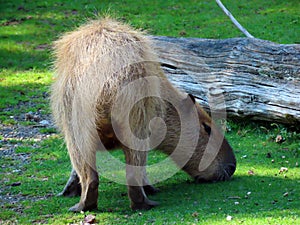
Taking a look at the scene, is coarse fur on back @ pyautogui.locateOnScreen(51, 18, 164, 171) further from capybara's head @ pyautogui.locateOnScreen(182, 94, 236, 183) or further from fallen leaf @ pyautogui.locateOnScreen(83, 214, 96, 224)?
capybara's head @ pyautogui.locateOnScreen(182, 94, 236, 183)

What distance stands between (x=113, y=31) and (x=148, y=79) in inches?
22.5

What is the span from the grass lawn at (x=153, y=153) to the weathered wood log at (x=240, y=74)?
36 centimetres

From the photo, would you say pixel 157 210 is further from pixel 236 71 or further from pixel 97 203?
→ pixel 236 71

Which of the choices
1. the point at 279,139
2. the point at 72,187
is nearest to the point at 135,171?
the point at 72,187

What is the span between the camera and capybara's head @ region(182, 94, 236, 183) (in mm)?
6293

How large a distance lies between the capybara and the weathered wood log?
2.13 m

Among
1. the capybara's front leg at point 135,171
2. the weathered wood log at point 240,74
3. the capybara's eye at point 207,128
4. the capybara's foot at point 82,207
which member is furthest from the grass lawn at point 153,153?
the capybara's eye at point 207,128

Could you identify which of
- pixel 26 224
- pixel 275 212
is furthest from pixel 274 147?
pixel 26 224

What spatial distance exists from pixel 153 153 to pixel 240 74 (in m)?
1.61

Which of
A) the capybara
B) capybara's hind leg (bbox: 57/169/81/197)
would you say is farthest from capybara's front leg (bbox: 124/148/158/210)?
capybara's hind leg (bbox: 57/169/81/197)

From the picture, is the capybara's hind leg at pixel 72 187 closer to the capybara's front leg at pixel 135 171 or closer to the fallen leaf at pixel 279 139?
the capybara's front leg at pixel 135 171

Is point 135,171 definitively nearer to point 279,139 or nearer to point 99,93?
point 99,93

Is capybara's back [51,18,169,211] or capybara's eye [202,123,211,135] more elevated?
capybara's back [51,18,169,211]

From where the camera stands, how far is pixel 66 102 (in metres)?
5.36
